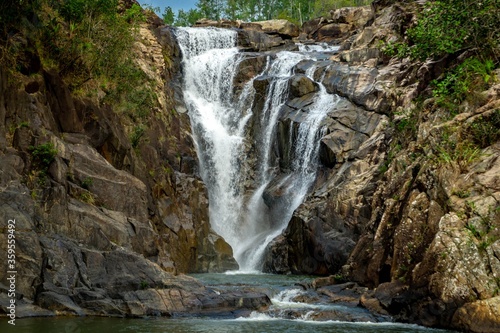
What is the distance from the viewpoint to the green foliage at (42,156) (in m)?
20.8

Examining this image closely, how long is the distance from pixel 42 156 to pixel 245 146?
21517 mm

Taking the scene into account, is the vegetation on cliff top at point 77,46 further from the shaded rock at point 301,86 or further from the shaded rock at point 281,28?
the shaded rock at point 281,28

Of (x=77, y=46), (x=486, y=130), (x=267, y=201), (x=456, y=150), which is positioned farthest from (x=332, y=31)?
(x=456, y=150)

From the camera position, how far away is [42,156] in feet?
68.7

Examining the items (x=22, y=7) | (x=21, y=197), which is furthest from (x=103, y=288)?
(x=22, y=7)

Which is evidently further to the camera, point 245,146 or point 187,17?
point 187,17

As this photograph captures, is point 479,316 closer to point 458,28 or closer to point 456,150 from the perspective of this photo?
point 456,150

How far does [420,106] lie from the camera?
27.4m

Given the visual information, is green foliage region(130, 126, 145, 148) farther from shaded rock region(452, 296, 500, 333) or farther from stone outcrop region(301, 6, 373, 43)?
stone outcrop region(301, 6, 373, 43)

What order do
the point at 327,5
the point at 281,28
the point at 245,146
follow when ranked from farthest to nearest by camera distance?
the point at 327,5, the point at 281,28, the point at 245,146

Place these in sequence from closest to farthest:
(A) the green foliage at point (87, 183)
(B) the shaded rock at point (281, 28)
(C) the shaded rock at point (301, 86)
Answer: (A) the green foliage at point (87, 183), (C) the shaded rock at point (301, 86), (B) the shaded rock at point (281, 28)

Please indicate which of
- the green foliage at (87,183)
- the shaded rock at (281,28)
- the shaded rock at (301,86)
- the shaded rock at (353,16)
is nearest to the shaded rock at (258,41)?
the shaded rock at (281,28)

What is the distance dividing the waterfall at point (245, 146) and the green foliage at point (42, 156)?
15943 millimetres

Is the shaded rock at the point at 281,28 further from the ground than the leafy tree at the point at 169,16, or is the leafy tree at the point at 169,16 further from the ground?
the leafy tree at the point at 169,16
